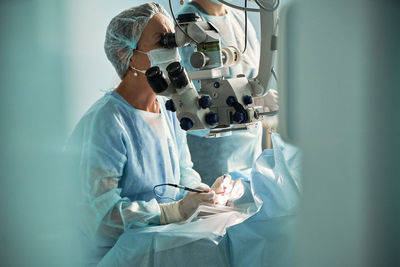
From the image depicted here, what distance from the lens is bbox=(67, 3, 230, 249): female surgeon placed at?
Result: 1450 millimetres

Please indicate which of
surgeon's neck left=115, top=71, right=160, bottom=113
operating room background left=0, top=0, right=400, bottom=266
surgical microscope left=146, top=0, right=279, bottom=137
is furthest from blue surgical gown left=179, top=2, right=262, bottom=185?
operating room background left=0, top=0, right=400, bottom=266

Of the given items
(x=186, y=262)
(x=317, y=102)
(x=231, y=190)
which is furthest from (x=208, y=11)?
(x=317, y=102)

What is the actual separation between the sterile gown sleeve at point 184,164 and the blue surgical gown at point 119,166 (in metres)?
0.12

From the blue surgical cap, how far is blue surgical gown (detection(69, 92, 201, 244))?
0.17 metres

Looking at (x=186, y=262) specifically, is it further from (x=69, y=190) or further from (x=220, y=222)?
(x=69, y=190)

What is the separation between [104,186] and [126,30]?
0.61m

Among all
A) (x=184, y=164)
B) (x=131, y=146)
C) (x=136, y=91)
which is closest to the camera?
(x=131, y=146)

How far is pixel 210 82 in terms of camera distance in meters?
1.24

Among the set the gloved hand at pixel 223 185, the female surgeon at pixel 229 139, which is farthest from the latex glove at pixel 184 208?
the female surgeon at pixel 229 139

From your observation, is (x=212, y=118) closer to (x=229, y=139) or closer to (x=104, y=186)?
(x=104, y=186)

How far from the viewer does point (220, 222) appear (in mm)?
1382

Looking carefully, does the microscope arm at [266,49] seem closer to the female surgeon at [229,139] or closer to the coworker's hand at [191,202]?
the coworker's hand at [191,202]

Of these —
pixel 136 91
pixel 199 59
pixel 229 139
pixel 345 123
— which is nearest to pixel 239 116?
pixel 199 59

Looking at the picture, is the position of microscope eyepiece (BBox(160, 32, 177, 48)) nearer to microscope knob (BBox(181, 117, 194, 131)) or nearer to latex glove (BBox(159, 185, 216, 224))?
microscope knob (BBox(181, 117, 194, 131))
